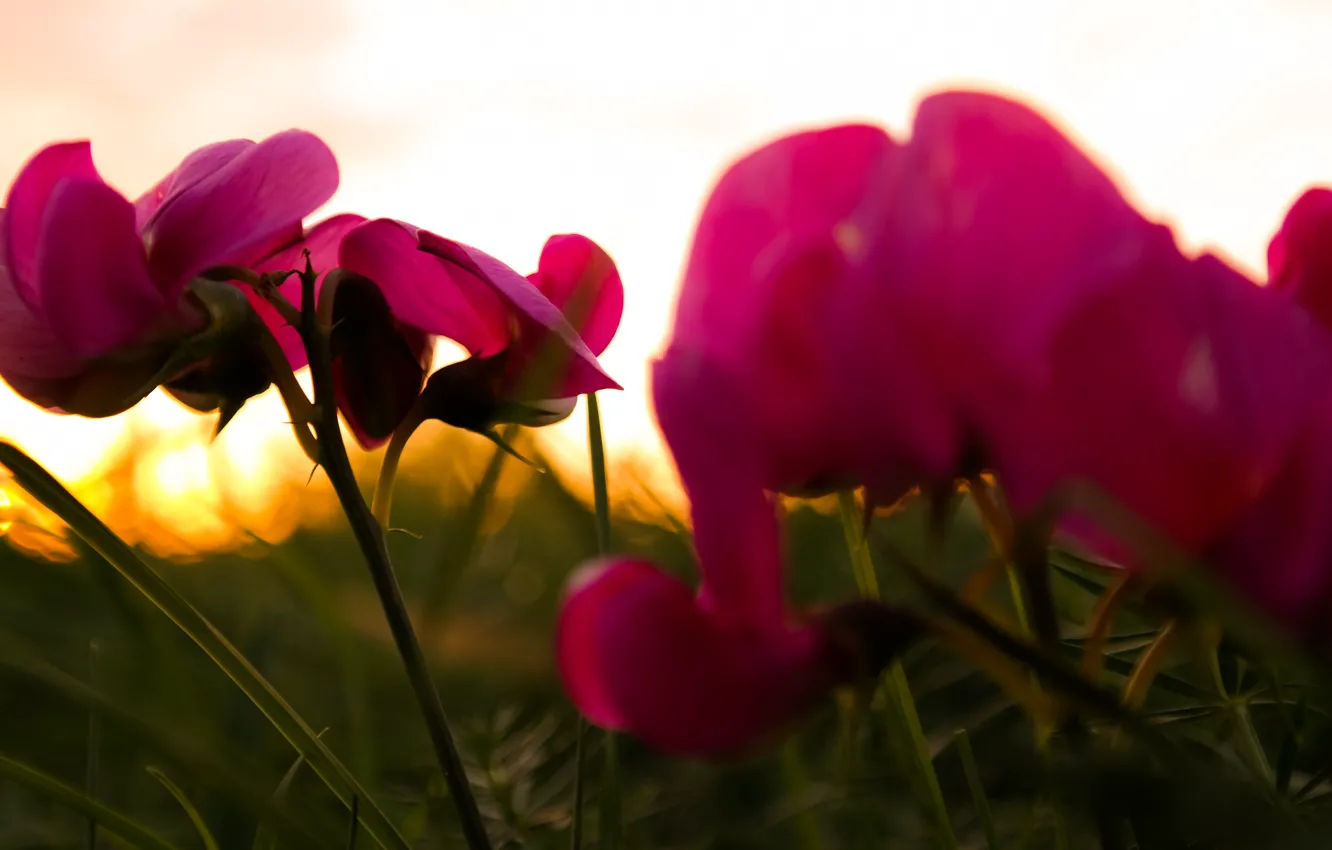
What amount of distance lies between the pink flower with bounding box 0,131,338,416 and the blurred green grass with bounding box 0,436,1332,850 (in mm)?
113

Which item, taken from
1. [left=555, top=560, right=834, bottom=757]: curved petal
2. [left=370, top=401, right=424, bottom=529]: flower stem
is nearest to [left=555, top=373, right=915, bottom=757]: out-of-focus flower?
[left=555, top=560, right=834, bottom=757]: curved petal

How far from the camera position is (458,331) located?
51 cm

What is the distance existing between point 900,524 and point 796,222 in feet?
3.99

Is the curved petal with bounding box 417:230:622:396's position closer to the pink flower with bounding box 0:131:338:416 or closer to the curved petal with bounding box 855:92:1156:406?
the pink flower with bounding box 0:131:338:416

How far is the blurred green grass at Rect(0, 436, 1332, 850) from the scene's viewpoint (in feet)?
1.16

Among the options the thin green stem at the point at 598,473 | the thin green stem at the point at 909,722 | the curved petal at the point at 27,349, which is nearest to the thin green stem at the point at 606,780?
the thin green stem at the point at 598,473

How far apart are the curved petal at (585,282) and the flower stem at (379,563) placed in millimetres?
94

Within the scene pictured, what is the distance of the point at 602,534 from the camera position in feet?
1.69

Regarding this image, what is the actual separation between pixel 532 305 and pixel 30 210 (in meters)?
0.20

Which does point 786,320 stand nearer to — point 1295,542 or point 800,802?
point 1295,542

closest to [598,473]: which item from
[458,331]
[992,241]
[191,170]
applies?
[458,331]

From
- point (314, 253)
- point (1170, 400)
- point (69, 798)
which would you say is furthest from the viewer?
point (314, 253)

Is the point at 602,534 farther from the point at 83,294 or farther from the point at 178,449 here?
the point at 178,449

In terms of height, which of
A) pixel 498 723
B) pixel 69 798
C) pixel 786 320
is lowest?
pixel 498 723
